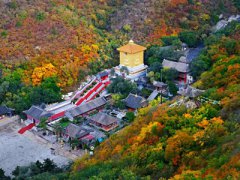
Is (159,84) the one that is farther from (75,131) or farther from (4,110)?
(4,110)

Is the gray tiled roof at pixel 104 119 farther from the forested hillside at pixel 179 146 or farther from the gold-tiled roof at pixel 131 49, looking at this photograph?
the gold-tiled roof at pixel 131 49

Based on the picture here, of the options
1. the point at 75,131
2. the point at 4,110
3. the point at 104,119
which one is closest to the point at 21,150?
the point at 75,131

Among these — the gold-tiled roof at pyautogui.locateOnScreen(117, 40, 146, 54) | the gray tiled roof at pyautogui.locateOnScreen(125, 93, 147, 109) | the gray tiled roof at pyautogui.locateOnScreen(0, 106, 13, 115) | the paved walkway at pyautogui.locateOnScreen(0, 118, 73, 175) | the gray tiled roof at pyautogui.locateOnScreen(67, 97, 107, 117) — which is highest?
the gold-tiled roof at pyautogui.locateOnScreen(117, 40, 146, 54)

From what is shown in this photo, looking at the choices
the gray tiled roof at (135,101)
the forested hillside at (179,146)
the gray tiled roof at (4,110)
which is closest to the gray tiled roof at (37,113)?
the gray tiled roof at (4,110)

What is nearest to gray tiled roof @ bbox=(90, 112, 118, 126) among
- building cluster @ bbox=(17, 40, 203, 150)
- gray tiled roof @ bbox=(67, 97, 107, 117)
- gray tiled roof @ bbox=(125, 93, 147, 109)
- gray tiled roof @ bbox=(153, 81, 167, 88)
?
building cluster @ bbox=(17, 40, 203, 150)

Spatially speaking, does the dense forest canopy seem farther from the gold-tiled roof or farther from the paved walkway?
the paved walkway
